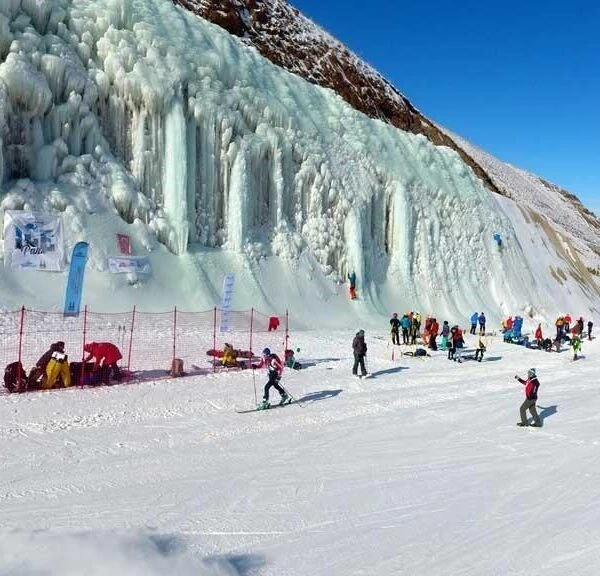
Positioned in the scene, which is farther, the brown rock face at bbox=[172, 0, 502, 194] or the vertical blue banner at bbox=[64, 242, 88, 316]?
the brown rock face at bbox=[172, 0, 502, 194]

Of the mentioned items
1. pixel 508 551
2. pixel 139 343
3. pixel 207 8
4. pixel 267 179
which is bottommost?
pixel 508 551

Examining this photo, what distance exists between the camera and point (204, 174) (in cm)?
2411

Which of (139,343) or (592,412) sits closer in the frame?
(592,412)

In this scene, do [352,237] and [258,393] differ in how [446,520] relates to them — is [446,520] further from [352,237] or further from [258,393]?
[352,237]

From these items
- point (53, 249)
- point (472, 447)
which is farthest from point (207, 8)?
point (472, 447)

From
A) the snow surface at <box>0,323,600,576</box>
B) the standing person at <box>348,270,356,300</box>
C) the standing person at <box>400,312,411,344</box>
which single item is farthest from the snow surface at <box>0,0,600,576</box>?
the standing person at <box>400,312,411,344</box>

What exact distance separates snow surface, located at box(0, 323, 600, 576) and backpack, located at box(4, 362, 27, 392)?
427 millimetres

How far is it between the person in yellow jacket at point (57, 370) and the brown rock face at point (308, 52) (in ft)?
143

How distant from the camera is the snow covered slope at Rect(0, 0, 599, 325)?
1998 cm

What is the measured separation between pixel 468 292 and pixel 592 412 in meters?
21.2

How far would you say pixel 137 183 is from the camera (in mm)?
22297

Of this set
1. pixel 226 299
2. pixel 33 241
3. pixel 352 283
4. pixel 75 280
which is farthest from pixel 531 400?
pixel 352 283

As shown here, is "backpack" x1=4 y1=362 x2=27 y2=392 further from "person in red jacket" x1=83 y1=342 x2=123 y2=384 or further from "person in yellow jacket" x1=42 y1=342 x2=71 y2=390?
"person in red jacket" x1=83 y1=342 x2=123 y2=384

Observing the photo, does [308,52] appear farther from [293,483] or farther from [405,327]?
[293,483]
